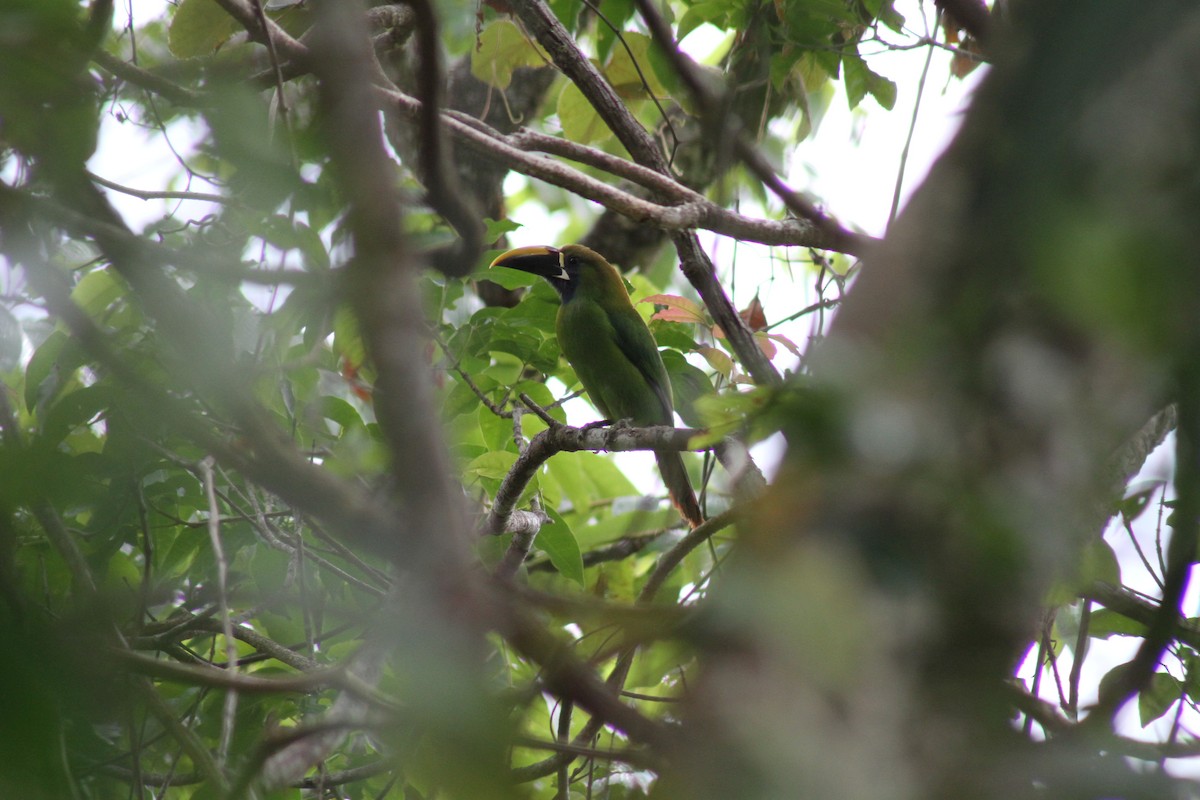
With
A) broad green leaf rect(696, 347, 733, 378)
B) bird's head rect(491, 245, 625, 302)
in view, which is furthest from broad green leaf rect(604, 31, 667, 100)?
broad green leaf rect(696, 347, 733, 378)

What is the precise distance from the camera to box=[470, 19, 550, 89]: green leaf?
13.0 feet

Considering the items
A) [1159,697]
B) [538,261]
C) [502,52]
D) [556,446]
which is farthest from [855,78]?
[1159,697]

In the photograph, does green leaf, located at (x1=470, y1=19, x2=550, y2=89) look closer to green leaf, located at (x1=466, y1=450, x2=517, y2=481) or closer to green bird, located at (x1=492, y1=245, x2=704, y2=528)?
green bird, located at (x1=492, y1=245, x2=704, y2=528)

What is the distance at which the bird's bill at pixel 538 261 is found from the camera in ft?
16.8

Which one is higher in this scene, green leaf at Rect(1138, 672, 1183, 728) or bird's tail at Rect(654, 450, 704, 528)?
bird's tail at Rect(654, 450, 704, 528)

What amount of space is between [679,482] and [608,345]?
0.82 m

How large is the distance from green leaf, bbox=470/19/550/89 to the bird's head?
1127 millimetres

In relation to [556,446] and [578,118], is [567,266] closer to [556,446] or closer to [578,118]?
[578,118]

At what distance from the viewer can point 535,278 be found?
365 centimetres

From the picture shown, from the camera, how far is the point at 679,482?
15.0ft

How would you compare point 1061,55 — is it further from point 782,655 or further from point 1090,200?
point 782,655

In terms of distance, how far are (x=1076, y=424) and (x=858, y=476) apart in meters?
0.19

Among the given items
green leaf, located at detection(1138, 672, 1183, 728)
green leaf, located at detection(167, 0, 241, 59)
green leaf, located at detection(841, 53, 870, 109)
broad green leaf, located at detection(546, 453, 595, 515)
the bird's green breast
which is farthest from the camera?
the bird's green breast

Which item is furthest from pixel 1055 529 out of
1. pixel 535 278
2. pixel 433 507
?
pixel 535 278
